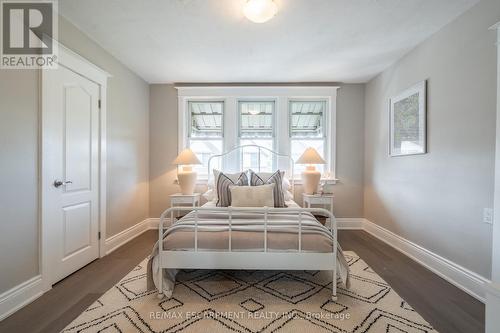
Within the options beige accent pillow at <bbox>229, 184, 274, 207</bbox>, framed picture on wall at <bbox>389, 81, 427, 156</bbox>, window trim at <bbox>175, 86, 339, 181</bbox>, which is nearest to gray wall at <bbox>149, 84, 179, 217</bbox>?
window trim at <bbox>175, 86, 339, 181</bbox>

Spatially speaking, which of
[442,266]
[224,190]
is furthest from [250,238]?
[442,266]

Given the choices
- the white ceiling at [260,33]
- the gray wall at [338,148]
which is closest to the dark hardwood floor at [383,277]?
the gray wall at [338,148]

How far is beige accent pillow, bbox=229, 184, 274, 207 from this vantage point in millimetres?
2775

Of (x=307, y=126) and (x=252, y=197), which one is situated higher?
(x=307, y=126)

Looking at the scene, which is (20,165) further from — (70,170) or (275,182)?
(275,182)

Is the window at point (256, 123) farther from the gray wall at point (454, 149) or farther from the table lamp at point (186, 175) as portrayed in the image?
the gray wall at point (454, 149)

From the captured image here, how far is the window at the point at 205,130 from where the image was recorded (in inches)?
164

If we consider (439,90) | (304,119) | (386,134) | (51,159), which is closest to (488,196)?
(439,90)

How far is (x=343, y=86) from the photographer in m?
4.04

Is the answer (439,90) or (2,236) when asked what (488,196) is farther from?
(2,236)

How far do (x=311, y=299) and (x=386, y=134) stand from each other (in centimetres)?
259

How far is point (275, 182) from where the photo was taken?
319 cm

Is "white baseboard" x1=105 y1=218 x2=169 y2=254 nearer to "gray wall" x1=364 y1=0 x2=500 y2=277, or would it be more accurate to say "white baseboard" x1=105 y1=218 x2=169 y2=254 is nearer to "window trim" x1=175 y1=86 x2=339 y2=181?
"window trim" x1=175 y1=86 x2=339 y2=181

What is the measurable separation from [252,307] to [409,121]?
274 cm
